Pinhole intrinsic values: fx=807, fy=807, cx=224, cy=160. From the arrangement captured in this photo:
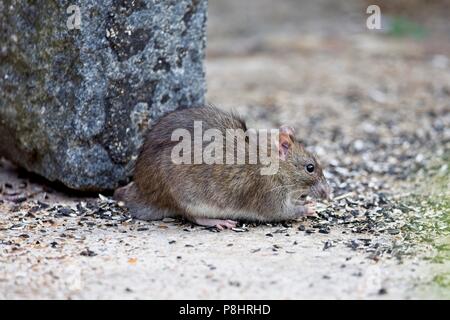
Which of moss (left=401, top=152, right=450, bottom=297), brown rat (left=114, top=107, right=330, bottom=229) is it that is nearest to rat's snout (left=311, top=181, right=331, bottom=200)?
brown rat (left=114, top=107, right=330, bottom=229)

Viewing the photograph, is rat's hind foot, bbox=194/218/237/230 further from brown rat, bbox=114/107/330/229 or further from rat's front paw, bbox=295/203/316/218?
rat's front paw, bbox=295/203/316/218

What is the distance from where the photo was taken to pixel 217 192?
604 centimetres

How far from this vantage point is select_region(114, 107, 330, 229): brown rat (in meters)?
6.01

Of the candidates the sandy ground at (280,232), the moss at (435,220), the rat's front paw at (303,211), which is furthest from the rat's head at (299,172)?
the moss at (435,220)

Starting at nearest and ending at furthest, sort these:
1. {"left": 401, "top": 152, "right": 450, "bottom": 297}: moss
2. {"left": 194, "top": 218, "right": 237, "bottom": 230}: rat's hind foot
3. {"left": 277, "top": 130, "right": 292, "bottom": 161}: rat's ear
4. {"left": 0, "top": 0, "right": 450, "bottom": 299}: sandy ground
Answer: {"left": 0, "top": 0, "right": 450, "bottom": 299}: sandy ground, {"left": 401, "top": 152, "right": 450, "bottom": 297}: moss, {"left": 194, "top": 218, "right": 237, "bottom": 230}: rat's hind foot, {"left": 277, "top": 130, "right": 292, "bottom": 161}: rat's ear

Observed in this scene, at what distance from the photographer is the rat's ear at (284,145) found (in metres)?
6.20

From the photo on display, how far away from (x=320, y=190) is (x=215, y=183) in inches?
33.4

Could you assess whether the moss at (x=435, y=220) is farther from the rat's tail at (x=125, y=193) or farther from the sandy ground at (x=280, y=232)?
the rat's tail at (x=125, y=193)

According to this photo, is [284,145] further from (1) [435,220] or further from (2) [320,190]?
(1) [435,220]

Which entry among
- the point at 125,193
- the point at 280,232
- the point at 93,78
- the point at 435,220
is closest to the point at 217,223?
the point at 280,232

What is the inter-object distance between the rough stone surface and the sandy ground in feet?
1.40
